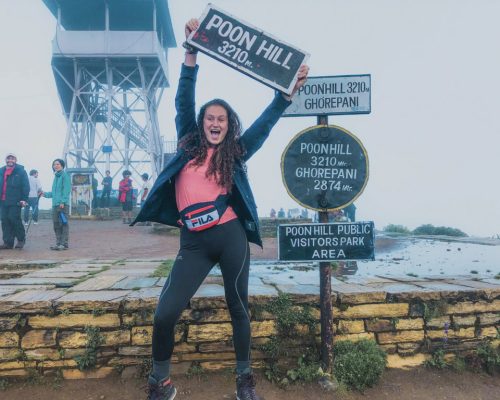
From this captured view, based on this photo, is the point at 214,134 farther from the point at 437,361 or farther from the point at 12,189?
the point at 12,189

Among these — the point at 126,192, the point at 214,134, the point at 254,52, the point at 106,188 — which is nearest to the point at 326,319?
A: the point at 214,134

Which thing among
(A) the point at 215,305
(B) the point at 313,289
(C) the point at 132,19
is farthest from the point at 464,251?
(C) the point at 132,19

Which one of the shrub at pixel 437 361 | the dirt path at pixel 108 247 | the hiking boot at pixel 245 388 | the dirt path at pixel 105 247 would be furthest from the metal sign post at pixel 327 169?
the dirt path at pixel 105 247

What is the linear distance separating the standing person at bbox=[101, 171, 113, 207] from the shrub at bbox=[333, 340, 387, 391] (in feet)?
59.4

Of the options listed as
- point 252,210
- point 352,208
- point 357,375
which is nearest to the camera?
point 252,210

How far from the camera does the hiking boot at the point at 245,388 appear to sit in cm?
220

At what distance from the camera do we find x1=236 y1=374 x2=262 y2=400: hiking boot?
2201 millimetres

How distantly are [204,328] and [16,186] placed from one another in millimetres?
6345

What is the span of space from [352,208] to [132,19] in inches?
756

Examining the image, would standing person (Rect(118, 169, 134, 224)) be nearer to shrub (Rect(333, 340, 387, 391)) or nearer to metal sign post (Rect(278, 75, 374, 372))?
metal sign post (Rect(278, 75, 374, 372))

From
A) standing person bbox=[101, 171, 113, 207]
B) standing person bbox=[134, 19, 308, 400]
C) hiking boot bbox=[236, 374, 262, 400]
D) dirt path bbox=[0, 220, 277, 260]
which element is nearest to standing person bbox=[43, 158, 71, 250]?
dirt path bbox=[0, 220, 277, 260]

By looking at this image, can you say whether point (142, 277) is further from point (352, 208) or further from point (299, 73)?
point (352, 208)

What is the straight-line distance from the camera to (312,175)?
109 inches

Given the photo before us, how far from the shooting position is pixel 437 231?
15.0 meters
